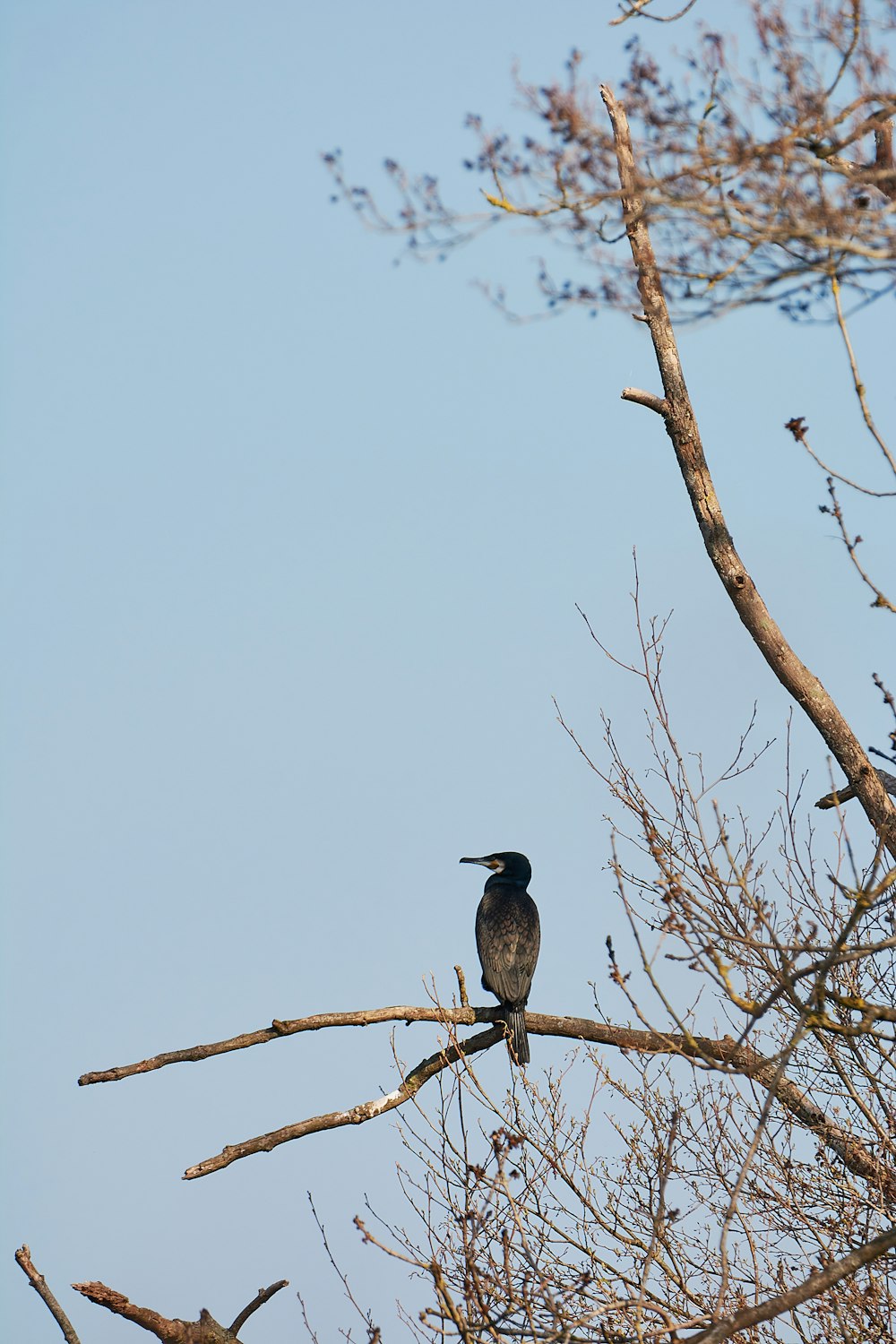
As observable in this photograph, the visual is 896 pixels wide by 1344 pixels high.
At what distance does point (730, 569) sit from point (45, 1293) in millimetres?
4882

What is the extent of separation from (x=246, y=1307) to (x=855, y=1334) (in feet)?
8.94

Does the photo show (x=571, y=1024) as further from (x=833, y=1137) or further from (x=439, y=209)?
(x=439, y=209)

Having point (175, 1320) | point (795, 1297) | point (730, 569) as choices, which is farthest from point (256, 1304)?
point (730, 569)

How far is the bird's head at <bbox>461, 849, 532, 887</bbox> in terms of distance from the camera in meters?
9.47

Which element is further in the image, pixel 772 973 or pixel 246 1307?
pixel 246 1307

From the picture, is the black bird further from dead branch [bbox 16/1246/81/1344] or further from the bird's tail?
dead branch [bbox 16/1246/81/1344]

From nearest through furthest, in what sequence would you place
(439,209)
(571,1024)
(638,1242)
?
(439,209)
(638,1242)
(571,1024)

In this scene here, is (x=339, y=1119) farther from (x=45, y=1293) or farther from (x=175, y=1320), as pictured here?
(x=45, y=1293)

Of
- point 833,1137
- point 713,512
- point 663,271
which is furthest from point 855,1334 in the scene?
point 663,271

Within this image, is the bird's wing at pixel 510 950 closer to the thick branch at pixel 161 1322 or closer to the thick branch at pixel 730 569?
the thick branch at pixel 730 569

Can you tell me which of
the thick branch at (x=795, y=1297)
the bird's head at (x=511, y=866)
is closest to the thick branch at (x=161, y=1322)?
the thick branch at (x=795, y=1297)

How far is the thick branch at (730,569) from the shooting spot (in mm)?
6941

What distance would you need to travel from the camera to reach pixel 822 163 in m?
4.06

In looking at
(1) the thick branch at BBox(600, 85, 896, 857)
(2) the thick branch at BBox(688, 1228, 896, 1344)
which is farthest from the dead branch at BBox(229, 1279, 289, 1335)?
(1) the thick branch at BBox(600, 85, 896, 857)
